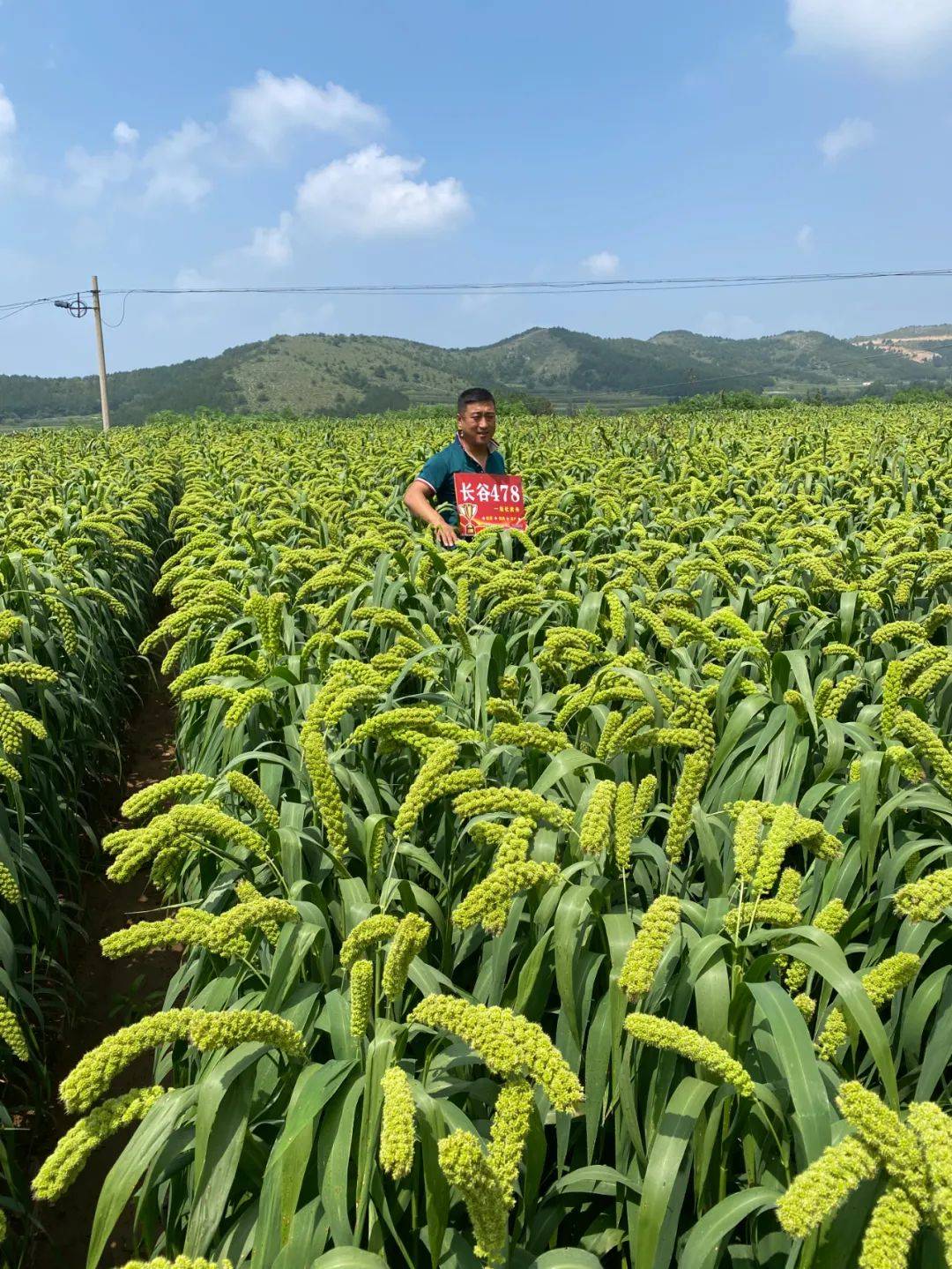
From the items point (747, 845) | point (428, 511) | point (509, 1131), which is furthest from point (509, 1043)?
point (428, 511)

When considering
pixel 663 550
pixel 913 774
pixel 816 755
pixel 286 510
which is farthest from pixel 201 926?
pixel 286 510

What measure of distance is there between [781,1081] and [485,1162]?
0.75 meters

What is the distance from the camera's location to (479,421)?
18.9 ft

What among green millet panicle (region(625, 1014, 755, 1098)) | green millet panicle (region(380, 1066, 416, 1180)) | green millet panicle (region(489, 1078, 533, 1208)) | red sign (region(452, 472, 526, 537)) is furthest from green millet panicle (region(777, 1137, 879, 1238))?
red sign (region(452, 472, 526, 537))

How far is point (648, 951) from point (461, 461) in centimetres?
504

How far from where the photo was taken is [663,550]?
447 cm

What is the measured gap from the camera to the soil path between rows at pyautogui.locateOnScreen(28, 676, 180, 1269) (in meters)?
2.56

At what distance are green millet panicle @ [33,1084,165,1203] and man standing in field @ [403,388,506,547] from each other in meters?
4.41

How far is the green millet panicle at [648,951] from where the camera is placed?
118 centimetres

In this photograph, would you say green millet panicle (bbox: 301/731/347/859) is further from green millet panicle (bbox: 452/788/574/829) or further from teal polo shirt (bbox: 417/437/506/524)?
teal polo shirt (bbox: 417/437/506/524)

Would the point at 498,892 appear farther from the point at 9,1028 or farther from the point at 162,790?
the point at 9,1028

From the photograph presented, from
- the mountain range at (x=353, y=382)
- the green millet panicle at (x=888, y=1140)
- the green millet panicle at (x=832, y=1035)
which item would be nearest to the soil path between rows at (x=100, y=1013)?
the green millet panicle at (x=832, y=1035)

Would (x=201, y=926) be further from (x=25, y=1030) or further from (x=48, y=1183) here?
(x=25, y=1030)

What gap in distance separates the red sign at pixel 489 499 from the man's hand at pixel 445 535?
133mm
